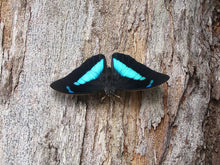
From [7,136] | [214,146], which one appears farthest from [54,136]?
[214,146]

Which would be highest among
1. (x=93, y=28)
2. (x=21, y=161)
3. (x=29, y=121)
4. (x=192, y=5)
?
(x=192, y=5)

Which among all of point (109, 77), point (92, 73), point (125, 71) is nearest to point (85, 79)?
point (92, 73)

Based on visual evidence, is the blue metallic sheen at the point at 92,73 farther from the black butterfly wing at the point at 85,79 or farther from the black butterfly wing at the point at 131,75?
the black butterfly wing at the point at 131,75

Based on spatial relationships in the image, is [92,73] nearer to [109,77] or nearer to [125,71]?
[109,77]

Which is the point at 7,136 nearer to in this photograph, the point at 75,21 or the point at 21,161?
the point at 21,161

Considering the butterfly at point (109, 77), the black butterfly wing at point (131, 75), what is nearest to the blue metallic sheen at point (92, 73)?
the butterfly at point (109, 77)

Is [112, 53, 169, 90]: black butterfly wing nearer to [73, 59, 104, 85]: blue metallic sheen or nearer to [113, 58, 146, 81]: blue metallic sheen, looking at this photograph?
[113, 58, 146, 81]: blue metallic sheen

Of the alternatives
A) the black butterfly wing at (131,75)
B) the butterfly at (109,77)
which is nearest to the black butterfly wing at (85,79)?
the butterfly at (109,77)
